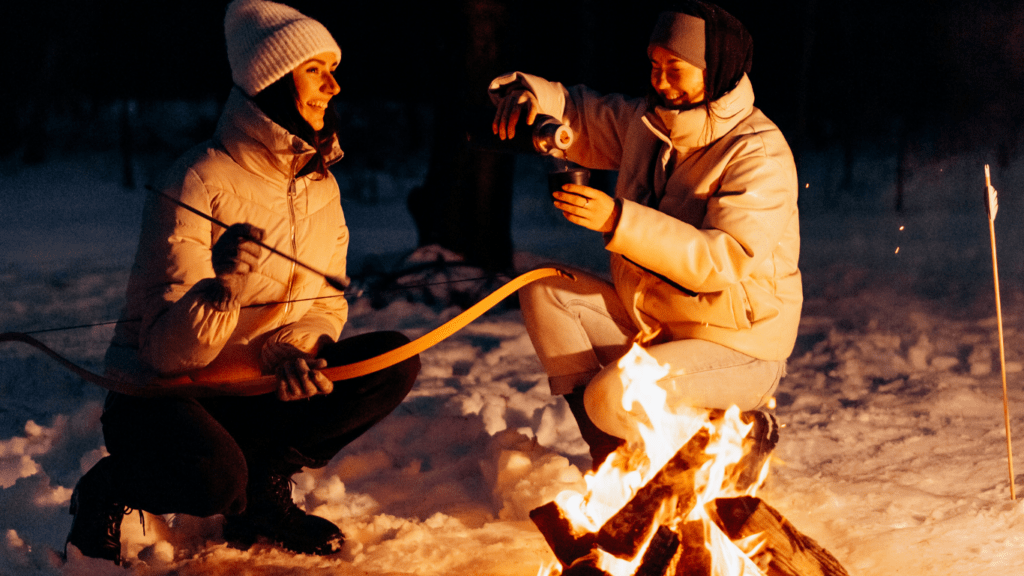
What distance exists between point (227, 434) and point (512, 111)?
136 centimetres

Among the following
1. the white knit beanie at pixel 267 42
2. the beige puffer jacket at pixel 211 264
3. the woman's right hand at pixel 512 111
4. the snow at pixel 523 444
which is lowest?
the snow at pixel 523 444

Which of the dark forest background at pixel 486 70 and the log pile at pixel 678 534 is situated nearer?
the log pile at pixel 678 534

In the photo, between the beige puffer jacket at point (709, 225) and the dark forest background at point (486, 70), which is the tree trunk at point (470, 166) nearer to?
the dark forest background at point (486, 70)

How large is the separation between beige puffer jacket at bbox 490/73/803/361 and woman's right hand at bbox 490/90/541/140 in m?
0.08

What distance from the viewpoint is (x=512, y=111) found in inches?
110

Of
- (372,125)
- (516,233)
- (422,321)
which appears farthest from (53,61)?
(422,321)

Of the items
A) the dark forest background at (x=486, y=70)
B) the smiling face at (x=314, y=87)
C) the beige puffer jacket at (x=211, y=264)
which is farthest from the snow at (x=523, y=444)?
the dark forest background at (x=486, y=70)

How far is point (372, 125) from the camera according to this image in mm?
15023

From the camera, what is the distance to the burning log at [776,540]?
Result: 233 centimetres

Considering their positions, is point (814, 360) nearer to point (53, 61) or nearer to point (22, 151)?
point (53, 61)

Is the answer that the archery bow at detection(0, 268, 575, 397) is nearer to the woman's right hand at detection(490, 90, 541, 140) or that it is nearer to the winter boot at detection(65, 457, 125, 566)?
the winter boot at detection(65, 457, 125, 566)

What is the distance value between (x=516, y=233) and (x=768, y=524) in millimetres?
7692

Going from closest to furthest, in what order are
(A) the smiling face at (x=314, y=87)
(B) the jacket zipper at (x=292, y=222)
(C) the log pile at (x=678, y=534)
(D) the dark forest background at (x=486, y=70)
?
1. (C) the log pile at (x=678, y=534)
2. (A) the smiling face at (x=314, y=87)
3. (B) the jacket zipper at (x=292, y=222)
4. (D) the dark forest background at (x=486, y=70)

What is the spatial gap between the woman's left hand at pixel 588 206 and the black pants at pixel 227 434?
0.89m
